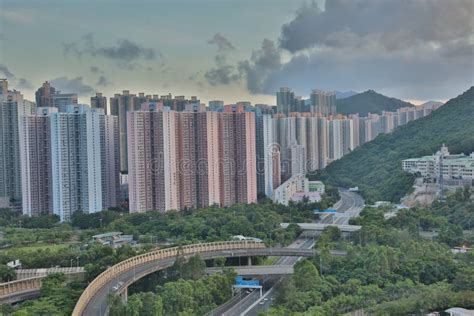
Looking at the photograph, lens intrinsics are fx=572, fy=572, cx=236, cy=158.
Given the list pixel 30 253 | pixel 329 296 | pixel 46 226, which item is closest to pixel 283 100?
pixel 46 226

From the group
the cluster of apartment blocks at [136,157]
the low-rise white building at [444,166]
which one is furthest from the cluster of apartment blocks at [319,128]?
the low-rise white building at [444,166]

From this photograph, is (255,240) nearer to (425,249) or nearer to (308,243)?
(308,243)

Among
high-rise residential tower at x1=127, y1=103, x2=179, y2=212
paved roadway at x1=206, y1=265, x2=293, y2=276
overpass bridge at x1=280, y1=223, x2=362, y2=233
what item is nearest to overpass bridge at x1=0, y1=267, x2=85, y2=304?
paved roadway at x1=206, y1=265, x2=293, y2=276

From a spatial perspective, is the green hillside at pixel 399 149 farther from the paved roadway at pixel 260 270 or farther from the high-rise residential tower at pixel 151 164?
the paved roadway at pixel 260 270

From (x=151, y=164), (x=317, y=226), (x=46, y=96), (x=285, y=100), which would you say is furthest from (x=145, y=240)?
(x=285, y=100)

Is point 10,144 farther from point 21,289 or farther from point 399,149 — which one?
point 399,149

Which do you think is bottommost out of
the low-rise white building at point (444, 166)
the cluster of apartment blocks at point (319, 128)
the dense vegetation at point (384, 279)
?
the dense vegetation at point (384, 279)
